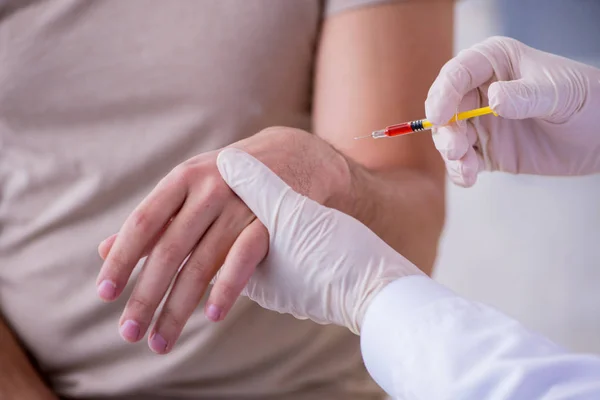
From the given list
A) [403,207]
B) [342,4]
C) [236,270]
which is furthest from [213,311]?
[342,4]

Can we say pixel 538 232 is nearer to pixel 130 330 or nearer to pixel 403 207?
pixel 403 207

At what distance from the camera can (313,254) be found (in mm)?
503

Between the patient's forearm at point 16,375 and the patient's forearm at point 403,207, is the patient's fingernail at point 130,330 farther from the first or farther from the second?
the patient's forearm at point 16,375

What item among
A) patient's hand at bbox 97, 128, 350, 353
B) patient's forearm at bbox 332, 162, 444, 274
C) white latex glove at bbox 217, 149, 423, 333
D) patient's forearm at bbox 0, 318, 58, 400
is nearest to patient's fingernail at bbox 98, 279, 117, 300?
patient's hand at bbox 97, 128, 350, 353

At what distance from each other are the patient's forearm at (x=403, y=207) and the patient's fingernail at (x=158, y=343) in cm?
23

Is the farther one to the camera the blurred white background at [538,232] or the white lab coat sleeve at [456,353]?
the blurred white background at [538,232]

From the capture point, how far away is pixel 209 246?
515 millimetres

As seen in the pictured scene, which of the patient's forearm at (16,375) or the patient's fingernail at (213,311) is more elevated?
the patient's fingernail at (213,311)

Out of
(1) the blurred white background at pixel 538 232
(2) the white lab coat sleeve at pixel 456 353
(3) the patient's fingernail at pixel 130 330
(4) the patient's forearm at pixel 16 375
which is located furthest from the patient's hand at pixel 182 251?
(4) the patient's forearm at pixel 16 375

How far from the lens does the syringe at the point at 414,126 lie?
488 millimetres

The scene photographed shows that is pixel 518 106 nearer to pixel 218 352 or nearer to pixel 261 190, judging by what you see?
pixel 261 190

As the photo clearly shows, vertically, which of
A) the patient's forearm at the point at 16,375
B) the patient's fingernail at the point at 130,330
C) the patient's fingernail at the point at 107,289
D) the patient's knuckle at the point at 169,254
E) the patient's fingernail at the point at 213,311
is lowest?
the patient's forearm at the point at 16,375

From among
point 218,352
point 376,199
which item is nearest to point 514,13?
point 376,199

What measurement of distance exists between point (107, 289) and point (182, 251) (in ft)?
0.22
